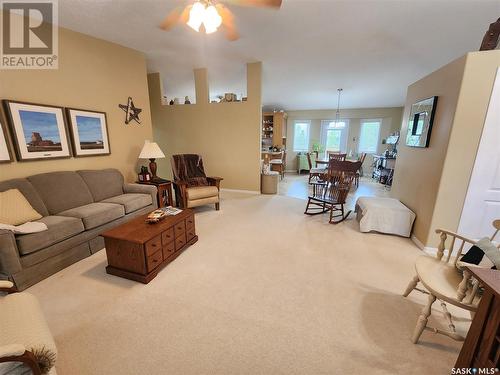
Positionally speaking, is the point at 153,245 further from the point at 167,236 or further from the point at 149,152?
the point at 149,152

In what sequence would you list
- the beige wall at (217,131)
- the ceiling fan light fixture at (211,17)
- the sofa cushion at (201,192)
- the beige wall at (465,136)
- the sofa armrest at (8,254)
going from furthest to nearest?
the beige wall at (217,131)
the sofa cushion at (201,192)
the beige wall at (465,136)
the ceiling fan light fixture at (211,17)
the sofa armrest at (8,254)

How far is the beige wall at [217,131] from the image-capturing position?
15.1 feet

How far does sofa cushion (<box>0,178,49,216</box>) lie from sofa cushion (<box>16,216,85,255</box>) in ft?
0.55

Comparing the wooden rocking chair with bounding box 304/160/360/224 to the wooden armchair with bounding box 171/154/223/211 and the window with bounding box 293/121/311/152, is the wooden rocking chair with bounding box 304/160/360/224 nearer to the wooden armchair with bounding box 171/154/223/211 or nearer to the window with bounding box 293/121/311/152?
the wooden armchair with bounding box 171/154/223/211

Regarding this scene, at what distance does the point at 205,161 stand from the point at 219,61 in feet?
7.12

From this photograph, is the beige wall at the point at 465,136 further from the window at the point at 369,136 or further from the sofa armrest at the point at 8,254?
the window at the point at 369,136

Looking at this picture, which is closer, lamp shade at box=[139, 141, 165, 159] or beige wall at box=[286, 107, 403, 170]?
lamp shade at box=[139, 141, 165, 159]

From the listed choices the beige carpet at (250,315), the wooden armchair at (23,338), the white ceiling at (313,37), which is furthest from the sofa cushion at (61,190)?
the white ceiling at (313,37)

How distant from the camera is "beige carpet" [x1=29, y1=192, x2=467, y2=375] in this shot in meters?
1.28

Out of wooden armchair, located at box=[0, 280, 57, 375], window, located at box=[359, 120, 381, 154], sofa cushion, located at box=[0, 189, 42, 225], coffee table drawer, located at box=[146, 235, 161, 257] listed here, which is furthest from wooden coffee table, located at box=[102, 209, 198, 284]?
window, located at box=[359, 120, 381, 154]

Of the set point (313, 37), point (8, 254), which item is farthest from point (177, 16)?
point (8, 254)

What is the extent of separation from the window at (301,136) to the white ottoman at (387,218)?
5.97m

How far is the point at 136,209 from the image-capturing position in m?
2.98

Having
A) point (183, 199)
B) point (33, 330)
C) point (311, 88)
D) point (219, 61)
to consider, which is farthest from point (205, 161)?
point (33, 330)
